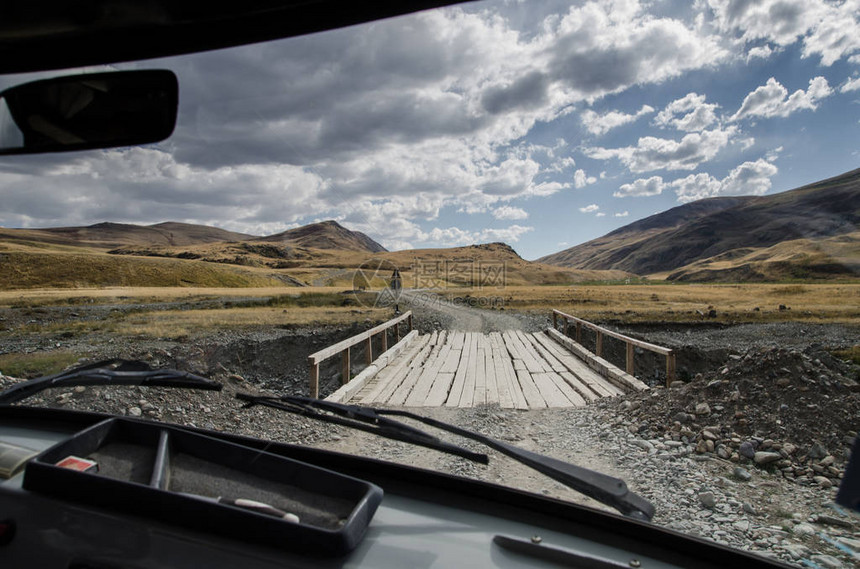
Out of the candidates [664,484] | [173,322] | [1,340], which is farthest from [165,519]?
[173,322]

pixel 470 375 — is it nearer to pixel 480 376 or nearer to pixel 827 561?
pixel 480 376

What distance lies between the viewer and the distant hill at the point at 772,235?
367cm

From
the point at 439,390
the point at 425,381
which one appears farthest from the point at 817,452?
the point at 425,381

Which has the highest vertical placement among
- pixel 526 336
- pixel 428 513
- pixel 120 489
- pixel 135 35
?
pixel 135 35

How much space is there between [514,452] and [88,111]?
1.57m

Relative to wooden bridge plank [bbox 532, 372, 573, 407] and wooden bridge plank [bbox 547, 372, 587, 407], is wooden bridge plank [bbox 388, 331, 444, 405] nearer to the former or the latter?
wooden bridge plank [bbox 532, 372, 573, 407]

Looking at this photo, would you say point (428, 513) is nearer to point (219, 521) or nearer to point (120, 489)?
point (219, 521)

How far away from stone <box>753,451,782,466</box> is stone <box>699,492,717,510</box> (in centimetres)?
102

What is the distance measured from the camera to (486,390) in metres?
5.37

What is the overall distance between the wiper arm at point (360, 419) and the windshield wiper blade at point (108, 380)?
0.64ft

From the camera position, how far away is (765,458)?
2980 mm

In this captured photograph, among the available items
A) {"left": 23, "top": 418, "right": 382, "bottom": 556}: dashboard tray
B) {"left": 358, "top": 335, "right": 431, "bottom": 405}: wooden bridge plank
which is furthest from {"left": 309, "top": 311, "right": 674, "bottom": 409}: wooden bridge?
{"left": 23, "top": 418, "right": 382, "bottom": 556}: dashboard tray

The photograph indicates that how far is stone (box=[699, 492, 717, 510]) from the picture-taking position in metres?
2.25

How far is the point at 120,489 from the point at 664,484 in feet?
8.93
